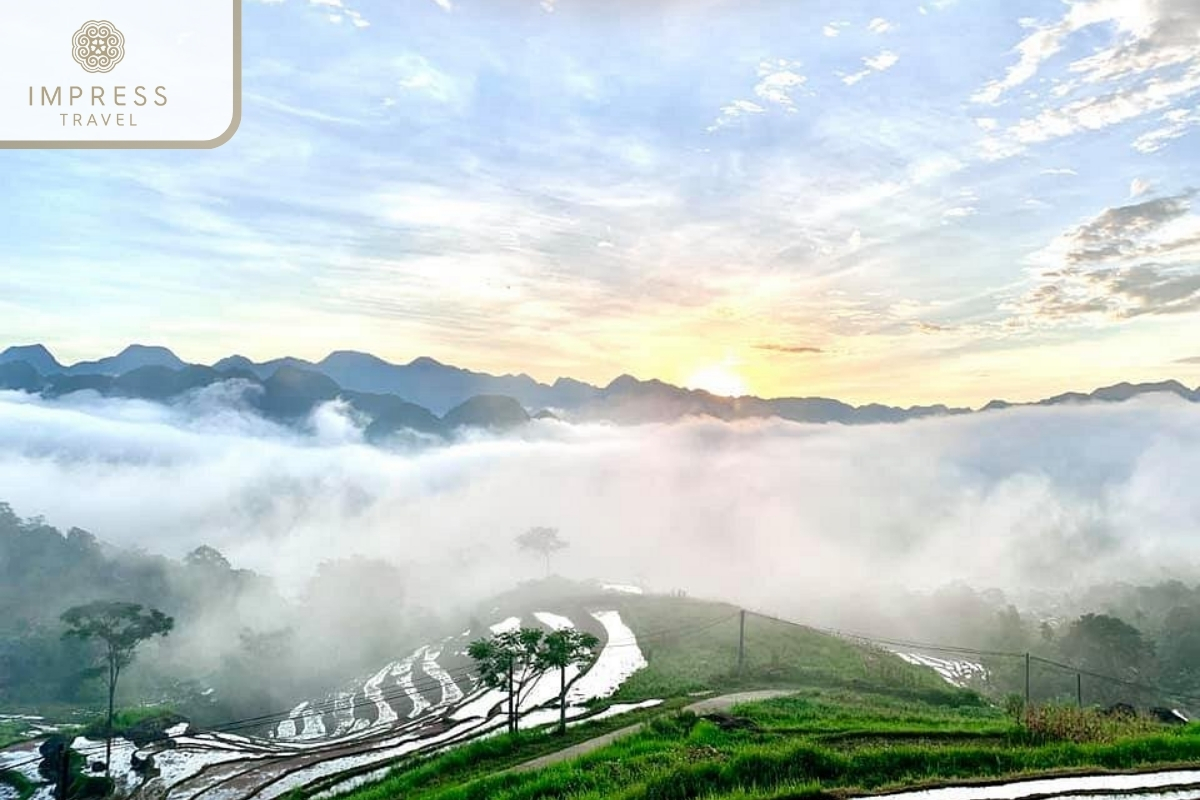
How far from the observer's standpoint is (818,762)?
65.4ft

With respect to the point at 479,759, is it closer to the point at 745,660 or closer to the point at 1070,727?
the point at 1070,727

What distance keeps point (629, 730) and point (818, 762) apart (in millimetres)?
17356

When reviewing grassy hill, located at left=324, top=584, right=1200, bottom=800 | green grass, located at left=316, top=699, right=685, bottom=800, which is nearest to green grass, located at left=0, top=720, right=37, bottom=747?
green grass, located at left=316, top=699, right=685, bottom=800

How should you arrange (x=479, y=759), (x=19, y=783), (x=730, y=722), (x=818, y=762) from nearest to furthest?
(x=818, y=762), (x=730, y=722), (x=479, y=759), (x=19, y=783)

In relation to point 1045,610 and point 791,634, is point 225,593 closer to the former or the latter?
point 791,634

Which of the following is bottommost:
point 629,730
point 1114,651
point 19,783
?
point 1114,651

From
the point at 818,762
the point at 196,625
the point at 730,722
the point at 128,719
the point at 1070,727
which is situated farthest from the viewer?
the point at 196,625

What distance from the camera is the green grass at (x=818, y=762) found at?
61.8 ft

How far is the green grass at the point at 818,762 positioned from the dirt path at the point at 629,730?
11.7 ft

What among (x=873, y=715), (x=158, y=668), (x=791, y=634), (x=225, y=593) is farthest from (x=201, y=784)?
(x=225, y=593)

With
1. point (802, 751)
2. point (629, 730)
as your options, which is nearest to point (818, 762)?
point (802, 751)

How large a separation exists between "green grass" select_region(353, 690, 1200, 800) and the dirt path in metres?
3.58

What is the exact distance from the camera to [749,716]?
33.3 m

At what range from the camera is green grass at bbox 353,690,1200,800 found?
1884 centimetres
